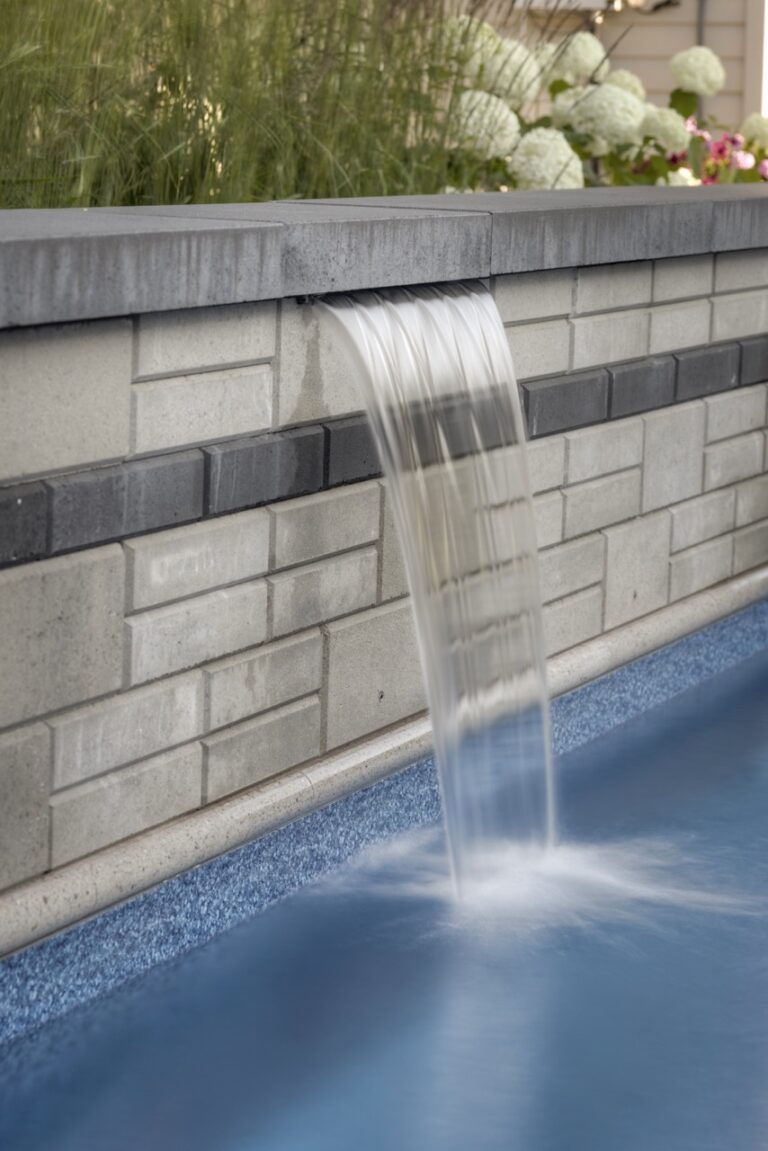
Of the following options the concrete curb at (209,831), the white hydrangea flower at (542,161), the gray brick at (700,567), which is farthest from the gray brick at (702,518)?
the white hydrangea flower at (542,161)

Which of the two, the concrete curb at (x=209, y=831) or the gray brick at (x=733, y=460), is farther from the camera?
the gray brick at (x=733, y=460)

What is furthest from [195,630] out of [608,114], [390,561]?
[608,114]

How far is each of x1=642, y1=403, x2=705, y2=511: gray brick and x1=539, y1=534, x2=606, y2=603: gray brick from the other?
0.32m

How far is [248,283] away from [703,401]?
7.53ft

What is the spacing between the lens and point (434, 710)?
356cm

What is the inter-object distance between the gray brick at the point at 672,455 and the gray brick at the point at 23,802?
7.93 ft

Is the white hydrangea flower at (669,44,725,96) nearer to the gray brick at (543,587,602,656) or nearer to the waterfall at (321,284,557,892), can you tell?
the gray brick at (543,587,602,656)

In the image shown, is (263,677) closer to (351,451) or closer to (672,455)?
(351,451)

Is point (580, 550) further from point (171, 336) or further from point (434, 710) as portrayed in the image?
point (171, 336)

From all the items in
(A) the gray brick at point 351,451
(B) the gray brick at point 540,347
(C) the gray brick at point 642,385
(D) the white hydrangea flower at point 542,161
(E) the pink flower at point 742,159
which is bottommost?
(A) the gray brick at point 351,451

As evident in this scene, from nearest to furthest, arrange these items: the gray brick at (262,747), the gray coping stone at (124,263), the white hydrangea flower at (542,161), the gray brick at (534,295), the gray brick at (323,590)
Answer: the gray coping stone at (124,263) < the gray brick at (262,747) < the gray brick at (323,590) < the gray brick at (534,295) < the white hydrangea flower at (542,161)

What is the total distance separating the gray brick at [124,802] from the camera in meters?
2.94

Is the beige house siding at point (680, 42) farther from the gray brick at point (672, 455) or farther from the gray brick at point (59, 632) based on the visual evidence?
the gray brick at point (59, 632)

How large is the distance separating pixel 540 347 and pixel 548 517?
435 mm
